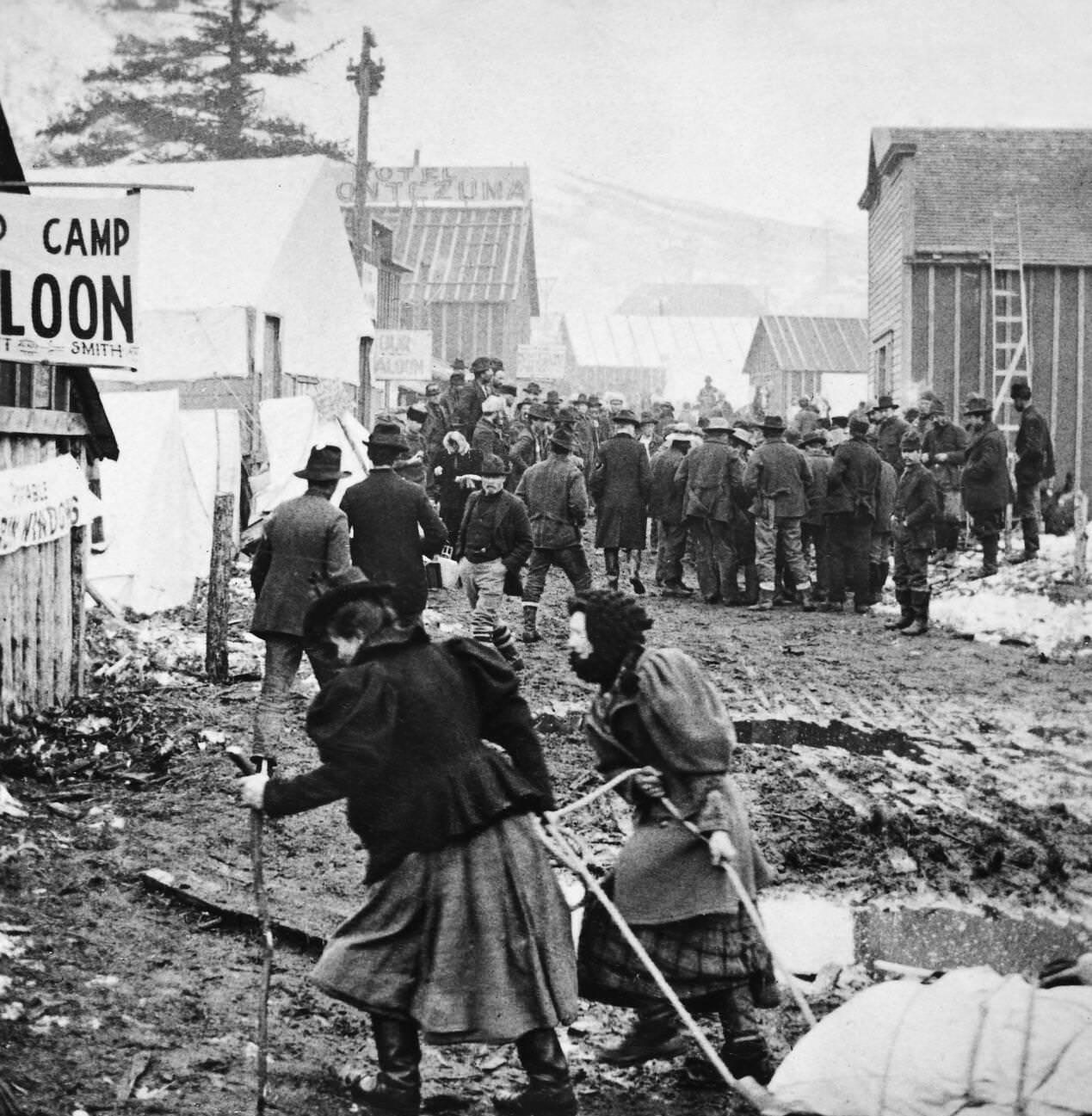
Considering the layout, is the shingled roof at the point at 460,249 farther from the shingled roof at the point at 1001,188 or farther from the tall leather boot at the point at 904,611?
the tall leather boot at the point at 904,611

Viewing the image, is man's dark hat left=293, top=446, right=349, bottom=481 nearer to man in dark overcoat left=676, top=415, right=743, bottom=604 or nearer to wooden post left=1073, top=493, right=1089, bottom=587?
man in dark overcoat left=676, top=415, right=743, bottom=604

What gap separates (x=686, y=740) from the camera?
3992 millimetres

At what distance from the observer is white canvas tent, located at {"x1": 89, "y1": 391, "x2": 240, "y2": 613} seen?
1291 cm

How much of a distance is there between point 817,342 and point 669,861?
40347 mm

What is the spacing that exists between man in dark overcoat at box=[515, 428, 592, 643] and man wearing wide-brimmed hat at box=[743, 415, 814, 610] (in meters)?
2.36

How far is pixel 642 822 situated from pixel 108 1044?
1817 mm

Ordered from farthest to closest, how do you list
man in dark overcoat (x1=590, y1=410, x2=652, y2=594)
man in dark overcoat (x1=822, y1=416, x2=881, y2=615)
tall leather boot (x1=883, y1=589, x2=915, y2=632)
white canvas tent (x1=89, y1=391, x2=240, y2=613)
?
man in dark overcoat (x1=590, y1=410, x2=652, y2=594) < man in dark overcoat (x1=822, y1=416, x2=881, y2=615) < white canvas tent (x1=89, y1=391, x2=240, y2=613) < tall leather boot (x1=883, y1=589, x2=915, y2=632)

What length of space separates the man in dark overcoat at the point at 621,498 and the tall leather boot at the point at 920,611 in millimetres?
3099

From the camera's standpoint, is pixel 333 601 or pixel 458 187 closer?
pixel 333 601

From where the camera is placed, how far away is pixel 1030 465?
47.5ft

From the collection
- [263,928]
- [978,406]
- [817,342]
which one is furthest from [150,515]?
[817,342]

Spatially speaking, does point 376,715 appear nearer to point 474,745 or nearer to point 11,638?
point 474,745

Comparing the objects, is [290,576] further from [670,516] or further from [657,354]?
[657,354]

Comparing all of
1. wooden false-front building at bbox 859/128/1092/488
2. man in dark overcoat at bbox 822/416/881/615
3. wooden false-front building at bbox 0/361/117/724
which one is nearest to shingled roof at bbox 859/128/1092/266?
wooden false-front building at bbox 859/128/1092/488
